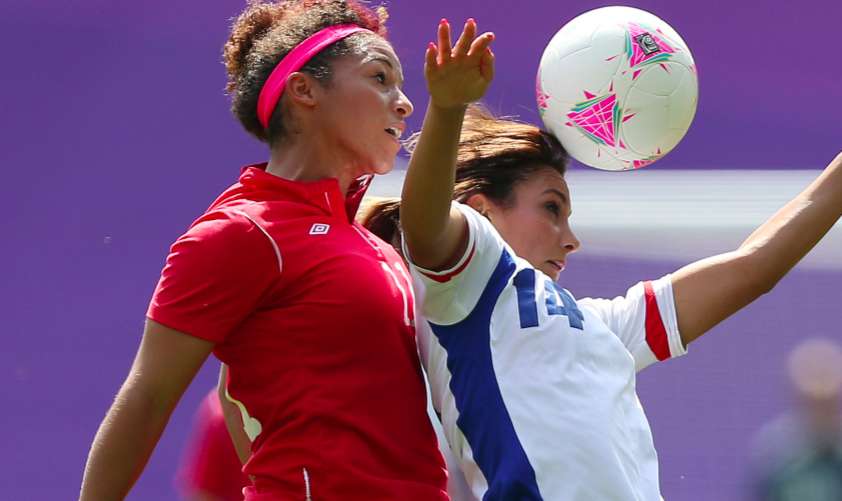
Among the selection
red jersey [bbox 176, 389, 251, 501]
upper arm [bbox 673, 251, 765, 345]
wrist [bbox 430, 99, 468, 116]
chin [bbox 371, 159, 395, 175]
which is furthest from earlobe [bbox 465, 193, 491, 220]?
red jersey [bbox 176, 389, 251, 501]

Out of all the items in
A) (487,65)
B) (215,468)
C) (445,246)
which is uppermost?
(487,65)

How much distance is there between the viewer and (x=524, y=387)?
1.71 m

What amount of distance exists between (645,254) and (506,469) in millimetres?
1735

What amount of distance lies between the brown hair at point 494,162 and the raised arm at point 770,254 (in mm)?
348

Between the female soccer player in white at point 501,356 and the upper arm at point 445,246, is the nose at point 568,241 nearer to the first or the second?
the female soccer player in white at point 501,356

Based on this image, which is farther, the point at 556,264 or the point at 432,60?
the point at 556,264

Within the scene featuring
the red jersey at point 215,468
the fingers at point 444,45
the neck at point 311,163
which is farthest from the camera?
the red jersey at point 215,468

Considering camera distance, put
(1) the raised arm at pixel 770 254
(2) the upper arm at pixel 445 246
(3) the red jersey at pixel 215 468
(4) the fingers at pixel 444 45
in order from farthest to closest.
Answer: (3) the red jersey at pixel 215 468
(1) the raised arm at pixel 770 254
(2) the upper arm at pixel 445 246
(4) the fingers at pixel 444 45

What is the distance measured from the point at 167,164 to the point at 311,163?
1483 mm

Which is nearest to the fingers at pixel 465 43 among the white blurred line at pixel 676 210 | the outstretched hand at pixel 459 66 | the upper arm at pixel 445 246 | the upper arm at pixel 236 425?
the outstretched hand at pixel 459 66

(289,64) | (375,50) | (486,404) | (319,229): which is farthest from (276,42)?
(486,404)

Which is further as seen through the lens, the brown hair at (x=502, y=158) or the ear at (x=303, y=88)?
the brown hair at (x=502, y=158)

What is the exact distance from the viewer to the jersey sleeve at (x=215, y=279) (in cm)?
168

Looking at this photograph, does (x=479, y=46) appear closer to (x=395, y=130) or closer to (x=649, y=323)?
(x=395, y=130)
